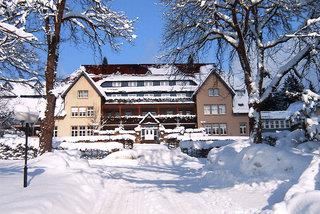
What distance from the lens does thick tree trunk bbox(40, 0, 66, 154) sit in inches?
710

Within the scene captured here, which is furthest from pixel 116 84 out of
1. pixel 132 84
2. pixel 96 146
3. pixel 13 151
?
pixel 13 151

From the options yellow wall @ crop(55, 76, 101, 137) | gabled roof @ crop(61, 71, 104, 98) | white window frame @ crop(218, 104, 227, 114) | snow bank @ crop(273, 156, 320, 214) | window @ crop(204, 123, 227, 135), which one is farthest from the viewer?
white window frame @ crop(218, 104, 227, 114)

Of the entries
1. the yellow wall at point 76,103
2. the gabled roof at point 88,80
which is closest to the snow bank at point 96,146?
the yellow wall at point 76,103

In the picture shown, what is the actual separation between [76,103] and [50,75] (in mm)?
40611

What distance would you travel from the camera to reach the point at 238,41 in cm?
1750

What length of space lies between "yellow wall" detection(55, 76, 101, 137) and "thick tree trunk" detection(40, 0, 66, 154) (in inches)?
1537

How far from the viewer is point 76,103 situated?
58.3 m

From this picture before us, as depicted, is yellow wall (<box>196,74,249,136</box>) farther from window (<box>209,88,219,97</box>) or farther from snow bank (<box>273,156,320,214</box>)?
snow bank (<box>273,156,320,214</box>)

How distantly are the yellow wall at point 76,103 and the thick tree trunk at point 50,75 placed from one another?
128 feet

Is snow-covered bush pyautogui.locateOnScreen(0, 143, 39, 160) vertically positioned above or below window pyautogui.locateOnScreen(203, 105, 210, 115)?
below

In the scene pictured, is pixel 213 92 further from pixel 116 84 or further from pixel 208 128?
pixel 116 84

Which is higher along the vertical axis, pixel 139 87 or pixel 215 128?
pixel 139 87

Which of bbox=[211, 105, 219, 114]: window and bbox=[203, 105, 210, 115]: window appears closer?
bbox=[203, 105, 210, 115]: window

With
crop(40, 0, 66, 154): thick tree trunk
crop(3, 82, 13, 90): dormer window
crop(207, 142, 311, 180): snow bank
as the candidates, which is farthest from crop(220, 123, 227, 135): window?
crop(3, 82, 13, 90): dormer window
